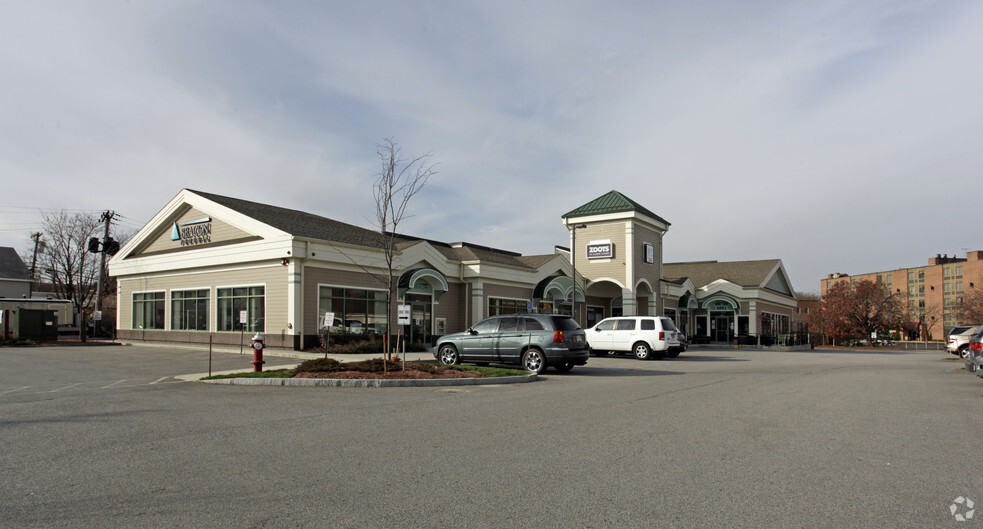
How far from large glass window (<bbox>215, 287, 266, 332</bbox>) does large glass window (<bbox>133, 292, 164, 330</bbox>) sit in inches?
231

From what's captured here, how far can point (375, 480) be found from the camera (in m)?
6.05

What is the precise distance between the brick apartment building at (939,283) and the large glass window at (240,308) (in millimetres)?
95556

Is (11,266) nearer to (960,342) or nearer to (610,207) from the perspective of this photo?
(610,207)

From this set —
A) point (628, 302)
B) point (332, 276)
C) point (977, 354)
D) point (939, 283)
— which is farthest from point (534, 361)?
point (939, 283)

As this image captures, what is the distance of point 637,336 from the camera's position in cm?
2602

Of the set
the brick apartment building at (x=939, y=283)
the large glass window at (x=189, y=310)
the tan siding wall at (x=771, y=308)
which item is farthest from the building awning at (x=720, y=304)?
the brick apartment building at (x=939, y=283)

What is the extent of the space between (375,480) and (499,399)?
6228 millimetres

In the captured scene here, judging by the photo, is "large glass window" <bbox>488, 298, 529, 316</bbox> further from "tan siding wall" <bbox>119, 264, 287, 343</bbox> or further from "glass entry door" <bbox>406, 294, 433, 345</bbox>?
"tan siding wall" <bbox>119, 264, 287, 343</bbox>

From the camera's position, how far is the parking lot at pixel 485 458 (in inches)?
201

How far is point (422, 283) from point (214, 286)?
9.89 meters

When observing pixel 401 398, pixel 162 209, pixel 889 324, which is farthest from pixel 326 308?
pixel 889 324

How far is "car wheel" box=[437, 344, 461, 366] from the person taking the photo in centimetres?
1945

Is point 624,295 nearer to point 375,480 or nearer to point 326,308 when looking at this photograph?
point 326,308

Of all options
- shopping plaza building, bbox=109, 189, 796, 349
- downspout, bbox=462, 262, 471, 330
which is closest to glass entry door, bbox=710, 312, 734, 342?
shopping plaza building, bbox=109, 189, 796, 349
